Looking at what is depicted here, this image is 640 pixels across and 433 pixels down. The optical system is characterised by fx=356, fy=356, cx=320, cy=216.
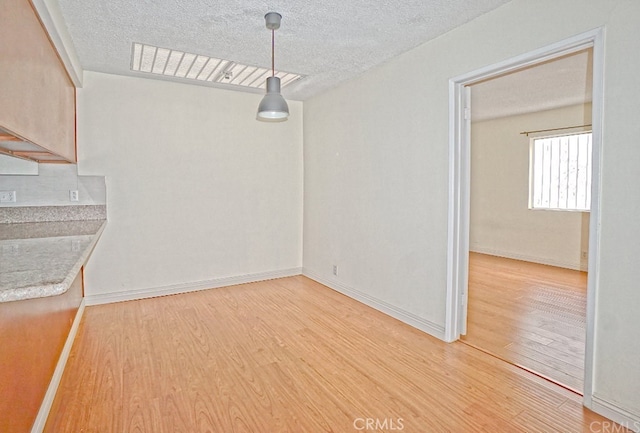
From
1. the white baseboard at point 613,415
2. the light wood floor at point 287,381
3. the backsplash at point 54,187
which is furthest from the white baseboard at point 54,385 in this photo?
the white baseboard at point 613,415

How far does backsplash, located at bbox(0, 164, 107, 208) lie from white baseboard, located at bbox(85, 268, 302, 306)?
1.02 meters

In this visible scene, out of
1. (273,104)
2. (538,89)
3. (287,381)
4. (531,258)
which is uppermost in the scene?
(538,89)

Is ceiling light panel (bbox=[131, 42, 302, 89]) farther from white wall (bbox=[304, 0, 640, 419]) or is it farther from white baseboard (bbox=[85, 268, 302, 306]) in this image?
white baseboard (bbox=[85, 268, 302, 306])

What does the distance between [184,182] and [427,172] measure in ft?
9.08

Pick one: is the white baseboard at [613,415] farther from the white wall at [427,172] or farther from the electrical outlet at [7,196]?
the electrical outlet at [7,196]

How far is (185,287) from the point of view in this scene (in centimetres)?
427

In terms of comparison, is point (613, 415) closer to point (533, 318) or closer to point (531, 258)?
point (533, 318)

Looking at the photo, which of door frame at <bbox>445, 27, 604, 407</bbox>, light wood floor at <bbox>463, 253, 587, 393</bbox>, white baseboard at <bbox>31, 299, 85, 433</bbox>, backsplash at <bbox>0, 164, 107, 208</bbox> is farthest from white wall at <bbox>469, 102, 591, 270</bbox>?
white baseboard at <bbox>31, 299, 85, 433</bbox>

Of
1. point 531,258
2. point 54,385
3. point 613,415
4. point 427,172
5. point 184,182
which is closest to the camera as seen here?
point 613,415

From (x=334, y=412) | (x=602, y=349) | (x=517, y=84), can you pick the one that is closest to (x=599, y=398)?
(x=602, y=349)

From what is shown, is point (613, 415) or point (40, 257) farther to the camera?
point (613, 415)

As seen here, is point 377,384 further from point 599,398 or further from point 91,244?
point 91,244

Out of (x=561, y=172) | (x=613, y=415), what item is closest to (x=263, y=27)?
(x=613, y=415)

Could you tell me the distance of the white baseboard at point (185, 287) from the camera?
385 centimetres
